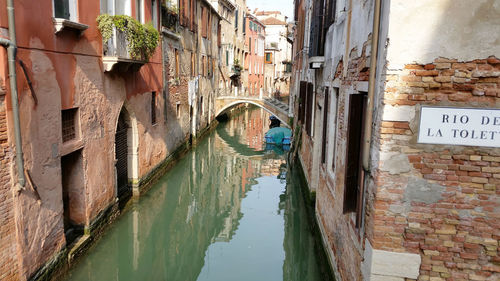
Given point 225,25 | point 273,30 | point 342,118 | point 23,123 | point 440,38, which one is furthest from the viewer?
point 273,30

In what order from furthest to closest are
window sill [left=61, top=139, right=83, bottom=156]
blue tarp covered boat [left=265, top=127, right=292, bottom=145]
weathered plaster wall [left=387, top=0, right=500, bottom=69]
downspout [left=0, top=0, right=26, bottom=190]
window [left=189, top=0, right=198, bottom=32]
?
blue tarp covered boat [left=265, top=127, right=292, bottom=145] → window [left=189, top=0, right=198, bottom=32] → window sill [left=61, top=139, right=83, bottom=156] → downspout [left=0, top=0, right=26, bottom=190] → weathered plaster wall [left=387, top=0, right=500, bottom=69]

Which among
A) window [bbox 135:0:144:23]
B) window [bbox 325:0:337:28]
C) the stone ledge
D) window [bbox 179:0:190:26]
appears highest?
window [bbox 179:0:190:26]

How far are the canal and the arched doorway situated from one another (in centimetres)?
51

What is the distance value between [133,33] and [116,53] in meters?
0.88

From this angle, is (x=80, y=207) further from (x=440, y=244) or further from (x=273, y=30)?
(x=273, y=30)

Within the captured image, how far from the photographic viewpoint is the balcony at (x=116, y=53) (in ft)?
24.1

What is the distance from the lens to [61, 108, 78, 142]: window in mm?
6188

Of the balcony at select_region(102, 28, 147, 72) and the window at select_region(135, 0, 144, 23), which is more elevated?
the window at select_region(135, 0, 144, 23)

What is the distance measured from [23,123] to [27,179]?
2.34 ft

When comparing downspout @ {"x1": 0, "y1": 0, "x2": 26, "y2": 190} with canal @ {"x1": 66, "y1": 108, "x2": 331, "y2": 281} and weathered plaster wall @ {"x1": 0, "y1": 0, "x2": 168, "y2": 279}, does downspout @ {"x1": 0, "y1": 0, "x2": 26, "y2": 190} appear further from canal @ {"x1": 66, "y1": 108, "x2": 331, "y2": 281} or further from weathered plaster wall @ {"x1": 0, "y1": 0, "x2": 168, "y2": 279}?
canal @ {"x1": 66, "y1": 108, "x2": 331, "y2": 281}

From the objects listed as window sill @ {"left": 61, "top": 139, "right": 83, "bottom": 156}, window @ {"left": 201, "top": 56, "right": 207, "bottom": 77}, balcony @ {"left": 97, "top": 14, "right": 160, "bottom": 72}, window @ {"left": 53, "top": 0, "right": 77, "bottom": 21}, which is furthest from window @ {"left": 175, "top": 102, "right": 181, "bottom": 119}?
window @ {"left": 53, "top": 0, "right": 77, "bottom": 21}

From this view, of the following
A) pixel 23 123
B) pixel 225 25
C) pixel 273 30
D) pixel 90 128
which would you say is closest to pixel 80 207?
pixel 90 128

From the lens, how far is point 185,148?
51.2ft

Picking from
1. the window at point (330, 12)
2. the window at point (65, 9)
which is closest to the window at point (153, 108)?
the window at point (65, 9)
